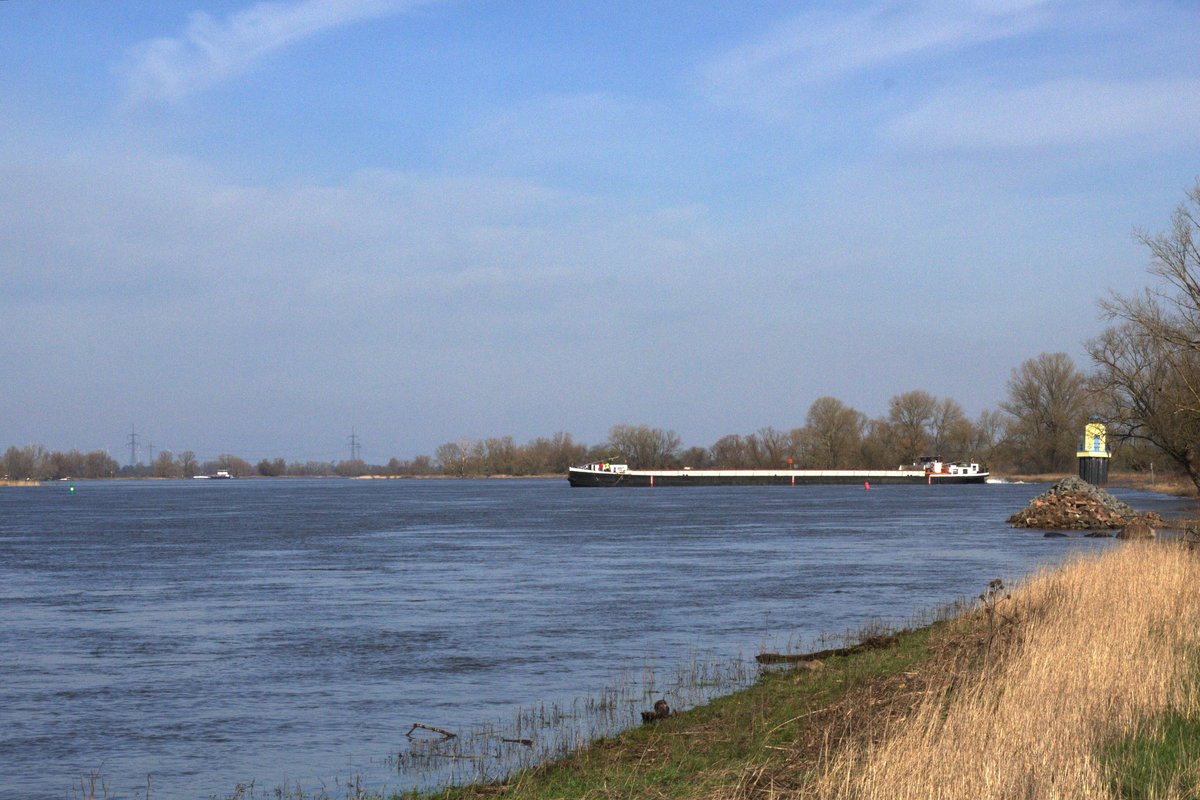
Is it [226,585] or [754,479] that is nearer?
[226,585]

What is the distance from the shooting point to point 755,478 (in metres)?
155

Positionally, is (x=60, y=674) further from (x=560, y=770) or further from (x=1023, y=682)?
(x=1023, y=682)

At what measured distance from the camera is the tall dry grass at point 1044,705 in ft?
29.4

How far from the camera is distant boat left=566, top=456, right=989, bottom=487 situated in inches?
5797

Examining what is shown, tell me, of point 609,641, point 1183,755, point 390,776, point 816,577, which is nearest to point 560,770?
point 390,776

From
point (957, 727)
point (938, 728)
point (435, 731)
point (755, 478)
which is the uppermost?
point (957, 727)

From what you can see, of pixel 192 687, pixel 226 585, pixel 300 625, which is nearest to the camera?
pixel 192 687

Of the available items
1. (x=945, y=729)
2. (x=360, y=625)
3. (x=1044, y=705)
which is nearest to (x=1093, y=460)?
(x=360, y=625)

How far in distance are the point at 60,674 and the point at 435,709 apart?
6563 mm

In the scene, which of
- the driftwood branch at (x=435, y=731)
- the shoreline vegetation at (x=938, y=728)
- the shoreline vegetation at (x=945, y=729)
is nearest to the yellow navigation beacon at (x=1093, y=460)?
the shoreline vegetation at (x=938, y=728)

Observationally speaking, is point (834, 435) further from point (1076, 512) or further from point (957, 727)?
point (957, 727)

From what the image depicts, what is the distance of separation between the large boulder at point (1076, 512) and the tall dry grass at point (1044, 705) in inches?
1548

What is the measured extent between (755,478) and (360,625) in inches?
5263

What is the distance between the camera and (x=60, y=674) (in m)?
18.6
